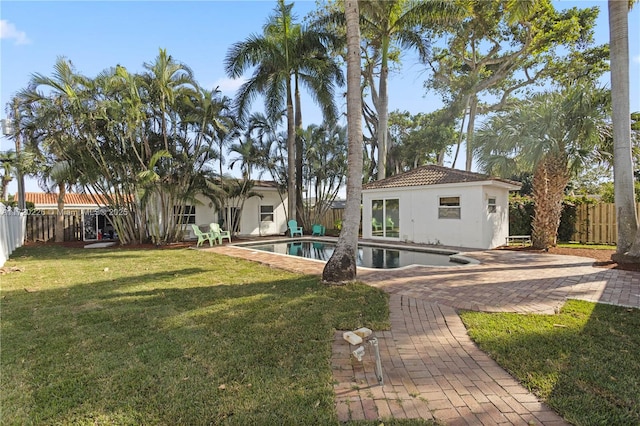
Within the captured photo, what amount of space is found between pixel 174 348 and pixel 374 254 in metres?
9.87

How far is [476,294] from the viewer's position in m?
6.16

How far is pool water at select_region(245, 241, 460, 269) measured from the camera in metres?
10.7

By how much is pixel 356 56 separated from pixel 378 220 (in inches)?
422

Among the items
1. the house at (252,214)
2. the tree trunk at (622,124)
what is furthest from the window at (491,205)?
the house at (252,214)

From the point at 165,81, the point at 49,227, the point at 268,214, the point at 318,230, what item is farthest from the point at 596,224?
the point at 49,227

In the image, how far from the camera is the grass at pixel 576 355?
2758 mm

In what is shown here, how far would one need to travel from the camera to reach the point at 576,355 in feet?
11.9

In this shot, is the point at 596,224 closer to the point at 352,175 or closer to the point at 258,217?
the point at 352,175

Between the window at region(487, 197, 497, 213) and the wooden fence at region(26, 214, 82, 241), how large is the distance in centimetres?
2137

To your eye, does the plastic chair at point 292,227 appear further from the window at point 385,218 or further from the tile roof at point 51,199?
the tile roof at point 51,199

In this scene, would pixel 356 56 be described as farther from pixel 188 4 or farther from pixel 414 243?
pixel 414 243

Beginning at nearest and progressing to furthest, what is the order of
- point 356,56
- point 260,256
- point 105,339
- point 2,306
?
point 105,339 → point 2,306 → point 356,56 → point 260,256

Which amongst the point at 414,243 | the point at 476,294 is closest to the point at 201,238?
the point at 414,243

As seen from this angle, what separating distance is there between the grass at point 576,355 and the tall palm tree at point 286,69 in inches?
594
